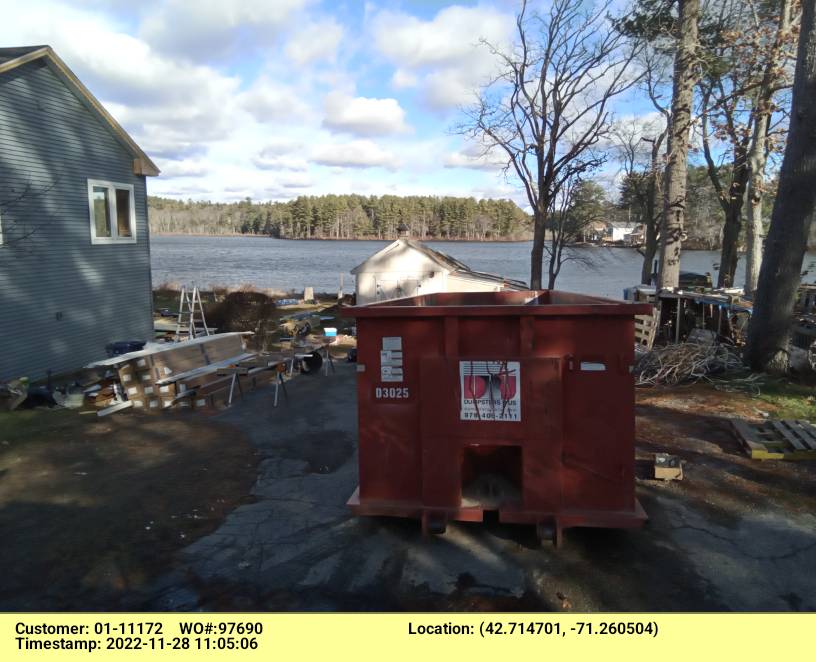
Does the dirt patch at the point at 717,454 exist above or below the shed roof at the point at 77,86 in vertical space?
below

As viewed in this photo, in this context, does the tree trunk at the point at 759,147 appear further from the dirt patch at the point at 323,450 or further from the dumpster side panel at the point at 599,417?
the dumpster side panel at the point at 599,417

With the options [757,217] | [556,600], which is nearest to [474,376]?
[556,600]

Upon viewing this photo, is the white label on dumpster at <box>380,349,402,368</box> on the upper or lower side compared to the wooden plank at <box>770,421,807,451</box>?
upper

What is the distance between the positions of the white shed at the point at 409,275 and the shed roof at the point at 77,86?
13373 millimetres

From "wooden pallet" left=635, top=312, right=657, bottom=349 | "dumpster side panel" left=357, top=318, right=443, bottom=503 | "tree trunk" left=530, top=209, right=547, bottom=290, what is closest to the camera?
"dumpster side panel" left=357, top=318, right=443, bottom=503

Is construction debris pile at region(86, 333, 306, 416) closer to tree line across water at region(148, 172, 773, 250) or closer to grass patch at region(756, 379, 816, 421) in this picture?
grass patch at region(756, 379, 816, 421)

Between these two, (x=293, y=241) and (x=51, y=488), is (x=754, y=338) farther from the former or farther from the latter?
(x=293, y=241)

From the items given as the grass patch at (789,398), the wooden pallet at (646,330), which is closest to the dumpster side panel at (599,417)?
the grass patch at (789,398)

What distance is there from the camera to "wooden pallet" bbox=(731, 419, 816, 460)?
6791mm

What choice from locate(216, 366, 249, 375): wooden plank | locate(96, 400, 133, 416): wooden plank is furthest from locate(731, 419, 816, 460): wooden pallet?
locate(96, 400, 133, 416): wooden plank

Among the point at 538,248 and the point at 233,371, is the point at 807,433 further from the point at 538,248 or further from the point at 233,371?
the point at 538,248

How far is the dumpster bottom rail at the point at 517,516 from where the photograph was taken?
15.3ft

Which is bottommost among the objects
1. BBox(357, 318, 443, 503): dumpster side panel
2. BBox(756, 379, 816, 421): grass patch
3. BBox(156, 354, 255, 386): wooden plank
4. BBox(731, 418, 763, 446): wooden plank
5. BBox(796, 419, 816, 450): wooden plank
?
BBox(156, 354, 255, 386): wooden plank

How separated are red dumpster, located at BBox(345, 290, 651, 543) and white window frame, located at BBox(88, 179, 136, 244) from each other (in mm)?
12559
